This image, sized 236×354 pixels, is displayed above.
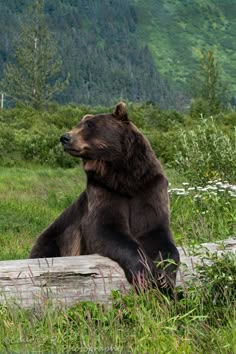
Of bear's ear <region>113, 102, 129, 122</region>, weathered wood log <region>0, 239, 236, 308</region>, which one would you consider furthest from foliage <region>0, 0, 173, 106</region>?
weathered wood log <region>0, 239, 236, 308</region>

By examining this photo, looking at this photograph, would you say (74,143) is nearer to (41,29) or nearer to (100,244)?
(100,244)

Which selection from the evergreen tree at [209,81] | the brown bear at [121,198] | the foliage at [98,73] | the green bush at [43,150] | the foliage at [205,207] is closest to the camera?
the brown bear at [121,198]

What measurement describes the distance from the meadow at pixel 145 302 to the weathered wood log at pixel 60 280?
103 millimetres

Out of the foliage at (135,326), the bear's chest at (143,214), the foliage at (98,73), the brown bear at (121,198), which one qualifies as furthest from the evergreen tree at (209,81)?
the foliage at (98,73)

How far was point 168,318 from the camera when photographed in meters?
5.24

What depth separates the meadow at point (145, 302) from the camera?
485 centimetres

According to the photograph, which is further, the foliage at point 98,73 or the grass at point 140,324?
the foliage at point 98,73

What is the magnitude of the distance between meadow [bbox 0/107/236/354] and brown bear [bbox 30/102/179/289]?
0.38 metres

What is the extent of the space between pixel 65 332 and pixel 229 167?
7.67 meters

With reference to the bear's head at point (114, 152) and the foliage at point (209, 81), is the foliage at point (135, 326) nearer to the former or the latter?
the bear's head at point (114, 152)

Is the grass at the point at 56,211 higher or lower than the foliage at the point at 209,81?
higher

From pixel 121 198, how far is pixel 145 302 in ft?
3.28

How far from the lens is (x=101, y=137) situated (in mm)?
6773

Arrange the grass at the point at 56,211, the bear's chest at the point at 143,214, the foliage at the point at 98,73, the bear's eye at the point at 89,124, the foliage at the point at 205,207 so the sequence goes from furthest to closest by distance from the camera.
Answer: the foliage at the point at 98,73
the foliage at the point at 205,207
the grass at the point at 56,211
the bear's eye at the point at 89,124
the bear's chest at the point at 143,214
